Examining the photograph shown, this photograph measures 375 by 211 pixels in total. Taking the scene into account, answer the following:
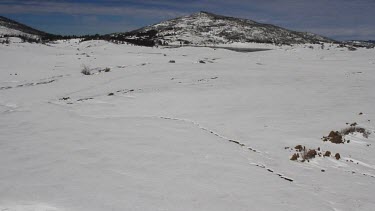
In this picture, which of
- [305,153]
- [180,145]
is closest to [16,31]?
[180,145]

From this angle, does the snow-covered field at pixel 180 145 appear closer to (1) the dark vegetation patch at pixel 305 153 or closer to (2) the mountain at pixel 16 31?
(1) the dark vegetation patch at pixel 305 153

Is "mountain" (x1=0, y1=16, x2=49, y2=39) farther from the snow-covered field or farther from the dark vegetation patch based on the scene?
the dark vegetation patch

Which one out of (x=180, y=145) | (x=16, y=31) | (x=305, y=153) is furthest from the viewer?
(x=16, y=31)

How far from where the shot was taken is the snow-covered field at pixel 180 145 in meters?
7.90

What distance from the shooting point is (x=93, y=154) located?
10531 millimetres

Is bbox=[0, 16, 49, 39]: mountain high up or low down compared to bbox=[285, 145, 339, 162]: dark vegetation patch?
up

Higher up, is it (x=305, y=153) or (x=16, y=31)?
(x=16, y=31)

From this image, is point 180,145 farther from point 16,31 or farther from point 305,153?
point 16,31

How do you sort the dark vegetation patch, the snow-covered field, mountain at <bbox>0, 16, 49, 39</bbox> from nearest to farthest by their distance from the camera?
the snow-covered field < the dark vegetation patch < mountain at <bbox>0, 16, 49, 39</bbox>

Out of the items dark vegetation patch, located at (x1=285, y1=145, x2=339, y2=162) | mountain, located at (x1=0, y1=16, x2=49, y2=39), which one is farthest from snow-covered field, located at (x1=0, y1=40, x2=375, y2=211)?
mountain, located at (x1=0, y1=16, x2=49, y2=39)

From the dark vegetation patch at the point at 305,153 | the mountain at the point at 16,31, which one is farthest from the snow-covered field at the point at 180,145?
the mountain at the point at 16,31

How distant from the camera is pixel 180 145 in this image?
475 inches

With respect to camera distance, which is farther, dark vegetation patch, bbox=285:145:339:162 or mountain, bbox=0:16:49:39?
mountain, bbox=0:16:49:39

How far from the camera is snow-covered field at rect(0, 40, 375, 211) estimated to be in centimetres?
790
